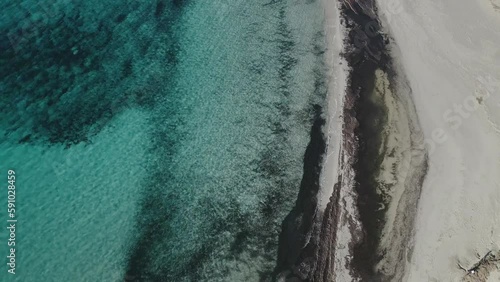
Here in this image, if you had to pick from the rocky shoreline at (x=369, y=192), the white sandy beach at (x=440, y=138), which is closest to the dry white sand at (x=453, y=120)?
the white sandy beach at (x=440, y=138)

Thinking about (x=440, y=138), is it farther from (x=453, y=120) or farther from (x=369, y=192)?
(x=369, y=192)

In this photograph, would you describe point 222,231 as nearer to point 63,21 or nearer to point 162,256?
point 162,256

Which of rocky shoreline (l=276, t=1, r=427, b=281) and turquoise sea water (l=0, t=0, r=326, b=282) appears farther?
turquoise sea water (l=0, t=0, r=326, b=282)

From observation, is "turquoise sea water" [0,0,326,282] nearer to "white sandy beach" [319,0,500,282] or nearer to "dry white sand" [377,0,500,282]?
"white sandy beach" [319,0,500,282]

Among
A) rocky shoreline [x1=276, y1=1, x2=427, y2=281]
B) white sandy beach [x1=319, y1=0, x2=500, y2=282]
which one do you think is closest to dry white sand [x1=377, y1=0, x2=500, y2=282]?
white sandy beach [x1=319, y1=0, x2=500, y2=282]

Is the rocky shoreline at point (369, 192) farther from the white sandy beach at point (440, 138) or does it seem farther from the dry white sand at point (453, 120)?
the dry white sand at point (453, 120)
